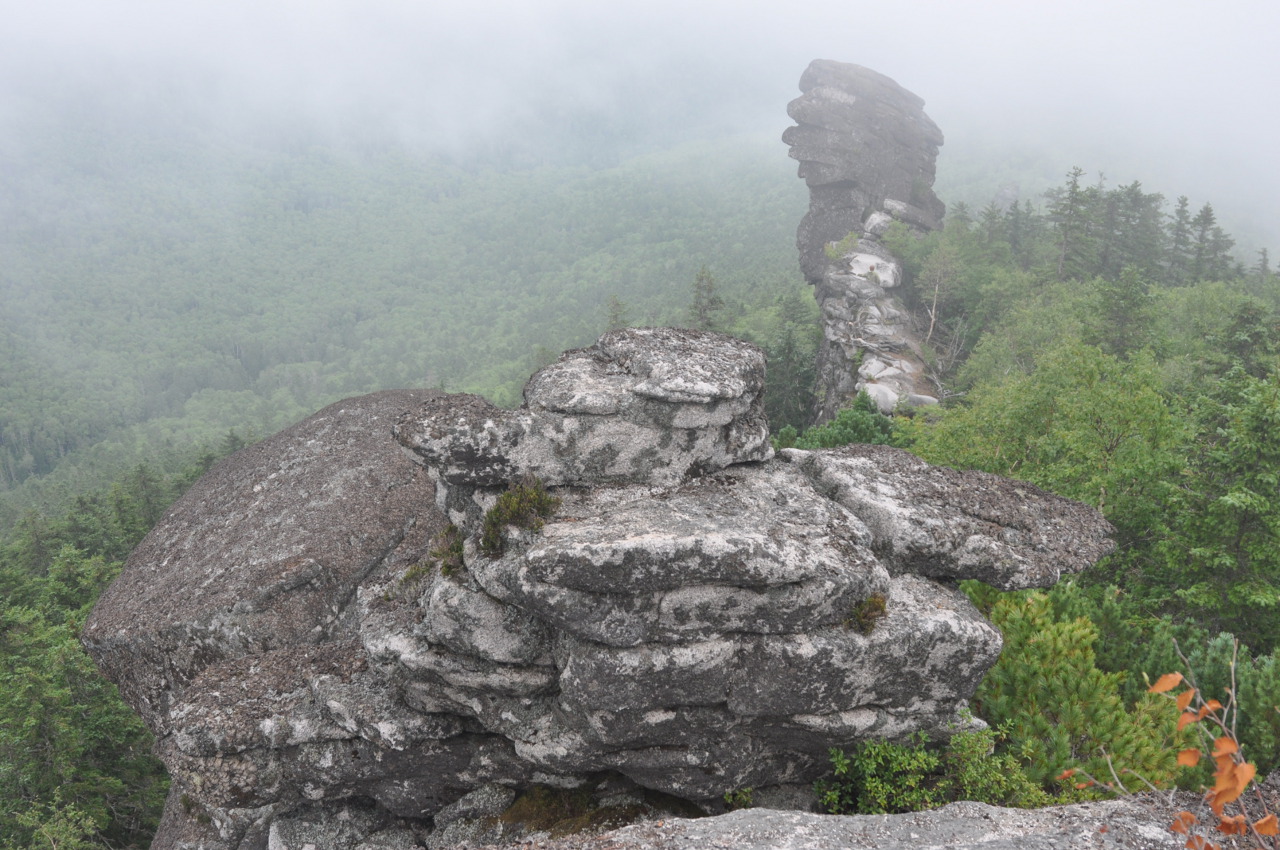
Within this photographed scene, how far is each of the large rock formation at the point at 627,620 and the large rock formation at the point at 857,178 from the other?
150 ft

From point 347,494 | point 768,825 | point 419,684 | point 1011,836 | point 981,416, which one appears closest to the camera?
point 1011,836

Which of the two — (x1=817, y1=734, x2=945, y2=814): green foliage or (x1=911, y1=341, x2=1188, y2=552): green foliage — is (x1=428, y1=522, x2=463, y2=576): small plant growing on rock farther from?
(x1=911, y1=341, x2=1188, y2=552): green foliage

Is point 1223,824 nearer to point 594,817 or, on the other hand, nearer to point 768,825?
point 768,825

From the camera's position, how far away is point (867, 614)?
11047 millimetres

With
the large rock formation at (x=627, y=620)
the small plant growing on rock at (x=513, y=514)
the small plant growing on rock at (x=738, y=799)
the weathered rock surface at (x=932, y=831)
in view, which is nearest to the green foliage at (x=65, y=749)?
the large rock formation at (x=627, y=620)

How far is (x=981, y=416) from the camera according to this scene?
2909 cm

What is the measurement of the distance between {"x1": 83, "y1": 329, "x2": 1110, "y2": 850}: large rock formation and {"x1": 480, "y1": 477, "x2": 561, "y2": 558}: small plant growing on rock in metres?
0.05

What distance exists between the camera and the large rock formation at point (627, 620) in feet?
34.7

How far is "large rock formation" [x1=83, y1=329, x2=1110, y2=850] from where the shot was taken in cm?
1059

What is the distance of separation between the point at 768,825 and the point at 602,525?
4.48m

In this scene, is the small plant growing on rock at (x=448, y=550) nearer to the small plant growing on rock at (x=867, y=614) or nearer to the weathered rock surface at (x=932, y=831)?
the weathered rock surface at (x=932, y=831)

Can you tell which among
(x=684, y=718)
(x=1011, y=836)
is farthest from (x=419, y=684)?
(x=1011, y=836)

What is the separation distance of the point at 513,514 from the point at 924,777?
7.96 meters

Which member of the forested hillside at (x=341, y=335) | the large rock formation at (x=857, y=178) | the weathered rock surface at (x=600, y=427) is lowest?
the forested hillside at (x=341, y=335)
